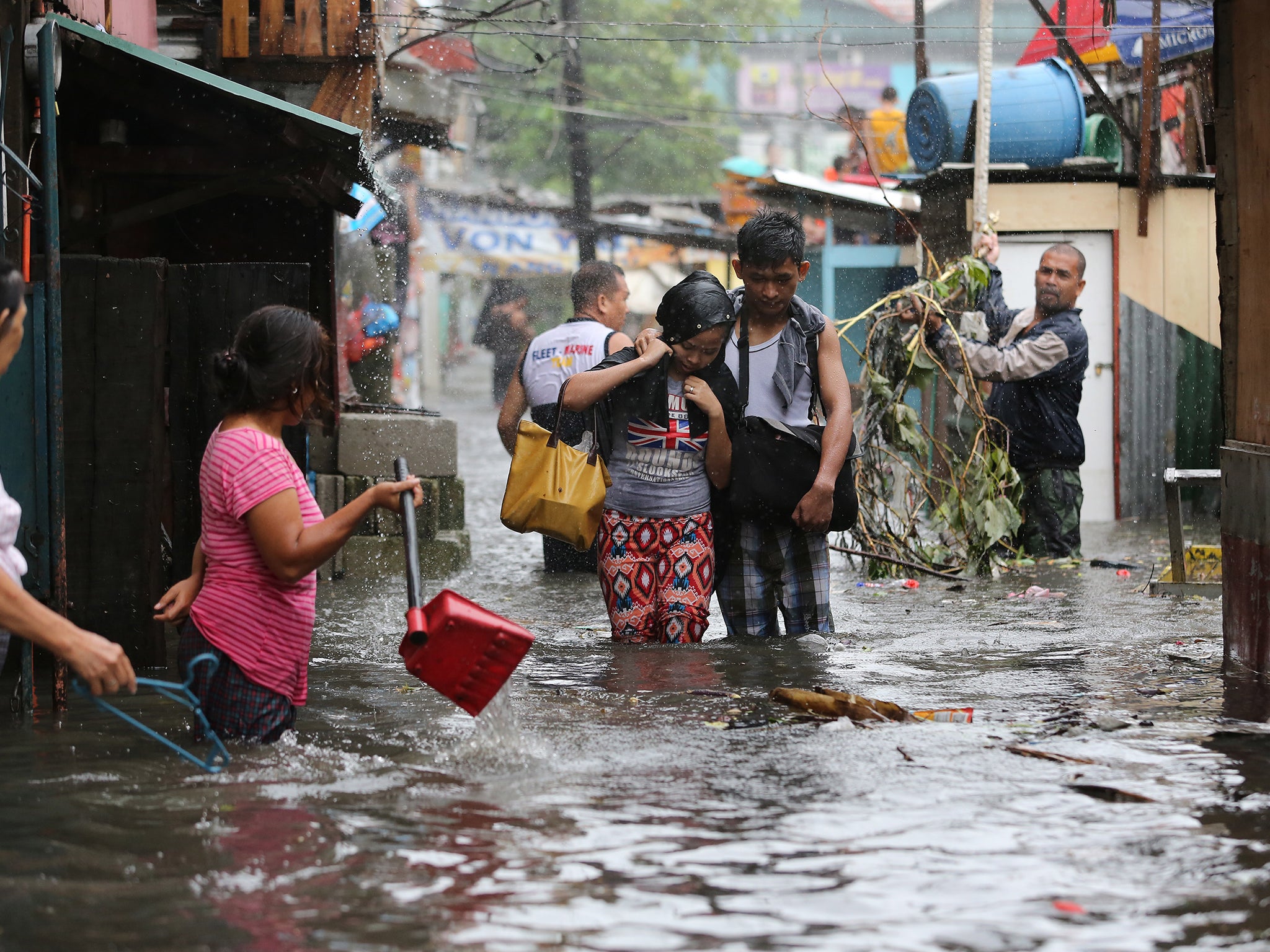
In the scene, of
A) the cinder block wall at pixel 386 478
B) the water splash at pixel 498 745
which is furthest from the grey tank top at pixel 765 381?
the cinder block wall at pixel 386 478

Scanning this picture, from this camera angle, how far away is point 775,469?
6.32 metres

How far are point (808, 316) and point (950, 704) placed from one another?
1.83 meters

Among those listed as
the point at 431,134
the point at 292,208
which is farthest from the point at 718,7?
the point at 292,208

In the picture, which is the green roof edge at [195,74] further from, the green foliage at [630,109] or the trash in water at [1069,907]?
the green foliage at [630,109]

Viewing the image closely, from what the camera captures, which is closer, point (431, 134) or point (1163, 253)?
point (1163, 253)

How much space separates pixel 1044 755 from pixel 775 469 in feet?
6.74

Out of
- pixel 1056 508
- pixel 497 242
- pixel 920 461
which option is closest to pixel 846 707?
pixel 920 461

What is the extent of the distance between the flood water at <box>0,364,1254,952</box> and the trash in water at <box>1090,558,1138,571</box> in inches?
156

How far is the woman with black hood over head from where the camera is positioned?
6238 mm

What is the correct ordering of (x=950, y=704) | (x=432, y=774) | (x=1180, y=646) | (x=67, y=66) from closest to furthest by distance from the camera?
(x=432, y=774) → (x=950, y=704) → (x=1180, y=646) → (x=67, y=66)

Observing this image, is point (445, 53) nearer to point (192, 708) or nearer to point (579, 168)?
point (579, 168)

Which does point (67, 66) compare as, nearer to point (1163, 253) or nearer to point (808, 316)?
point (808, 316)

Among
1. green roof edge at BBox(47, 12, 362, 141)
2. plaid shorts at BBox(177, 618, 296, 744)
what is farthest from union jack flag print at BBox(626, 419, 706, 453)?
green roof edge at BBox(47, 12, 362, 141)

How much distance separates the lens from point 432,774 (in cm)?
452
